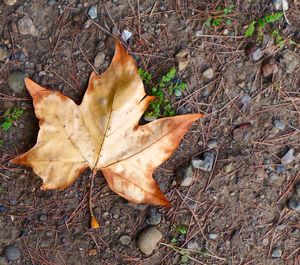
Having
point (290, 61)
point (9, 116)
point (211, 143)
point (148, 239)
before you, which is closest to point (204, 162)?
point (211, 143)

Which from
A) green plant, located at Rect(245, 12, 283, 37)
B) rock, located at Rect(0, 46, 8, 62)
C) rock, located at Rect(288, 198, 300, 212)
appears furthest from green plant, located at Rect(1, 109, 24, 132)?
rock, located at Rect(288, 198, 300, 212)

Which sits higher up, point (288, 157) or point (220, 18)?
point (220, 18)

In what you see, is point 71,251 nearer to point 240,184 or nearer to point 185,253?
point 185,253

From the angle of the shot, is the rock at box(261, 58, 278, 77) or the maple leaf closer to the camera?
the maple leaf

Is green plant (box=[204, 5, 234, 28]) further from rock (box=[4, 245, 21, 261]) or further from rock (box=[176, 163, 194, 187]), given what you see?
rock (box=[4, 245, 21, 261])

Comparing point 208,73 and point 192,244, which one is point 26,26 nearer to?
point 208,73
